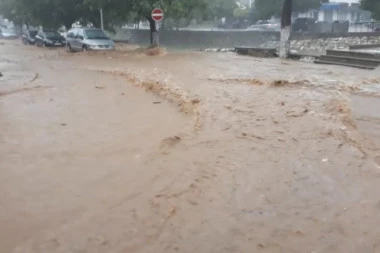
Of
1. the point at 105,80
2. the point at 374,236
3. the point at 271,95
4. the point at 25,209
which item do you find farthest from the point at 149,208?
the point at 105,80

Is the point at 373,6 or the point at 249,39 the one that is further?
the point at 373,6

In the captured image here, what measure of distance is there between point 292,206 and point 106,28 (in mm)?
32148

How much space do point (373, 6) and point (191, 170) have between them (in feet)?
108

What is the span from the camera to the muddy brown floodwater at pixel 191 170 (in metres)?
4.28

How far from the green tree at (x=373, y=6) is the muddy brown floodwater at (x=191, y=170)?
2494 centimetres

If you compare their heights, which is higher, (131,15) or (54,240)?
(131,15)

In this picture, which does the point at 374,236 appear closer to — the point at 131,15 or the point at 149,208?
the point at 149,208

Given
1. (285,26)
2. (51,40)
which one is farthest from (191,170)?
(51,40)

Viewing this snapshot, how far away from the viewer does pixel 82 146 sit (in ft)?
23.5

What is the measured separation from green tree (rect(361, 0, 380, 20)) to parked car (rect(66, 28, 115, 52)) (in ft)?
67.2

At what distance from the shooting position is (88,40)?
25.1 metres

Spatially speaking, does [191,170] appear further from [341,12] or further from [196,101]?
[341,12]

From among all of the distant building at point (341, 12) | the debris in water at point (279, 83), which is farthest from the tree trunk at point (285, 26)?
the distant building at point (341, 12)

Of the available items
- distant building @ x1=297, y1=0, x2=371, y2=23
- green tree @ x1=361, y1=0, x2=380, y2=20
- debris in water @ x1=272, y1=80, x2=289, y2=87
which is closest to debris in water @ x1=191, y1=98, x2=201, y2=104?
debris in water @ x1=272, y1=80, x2=289, y2=87
